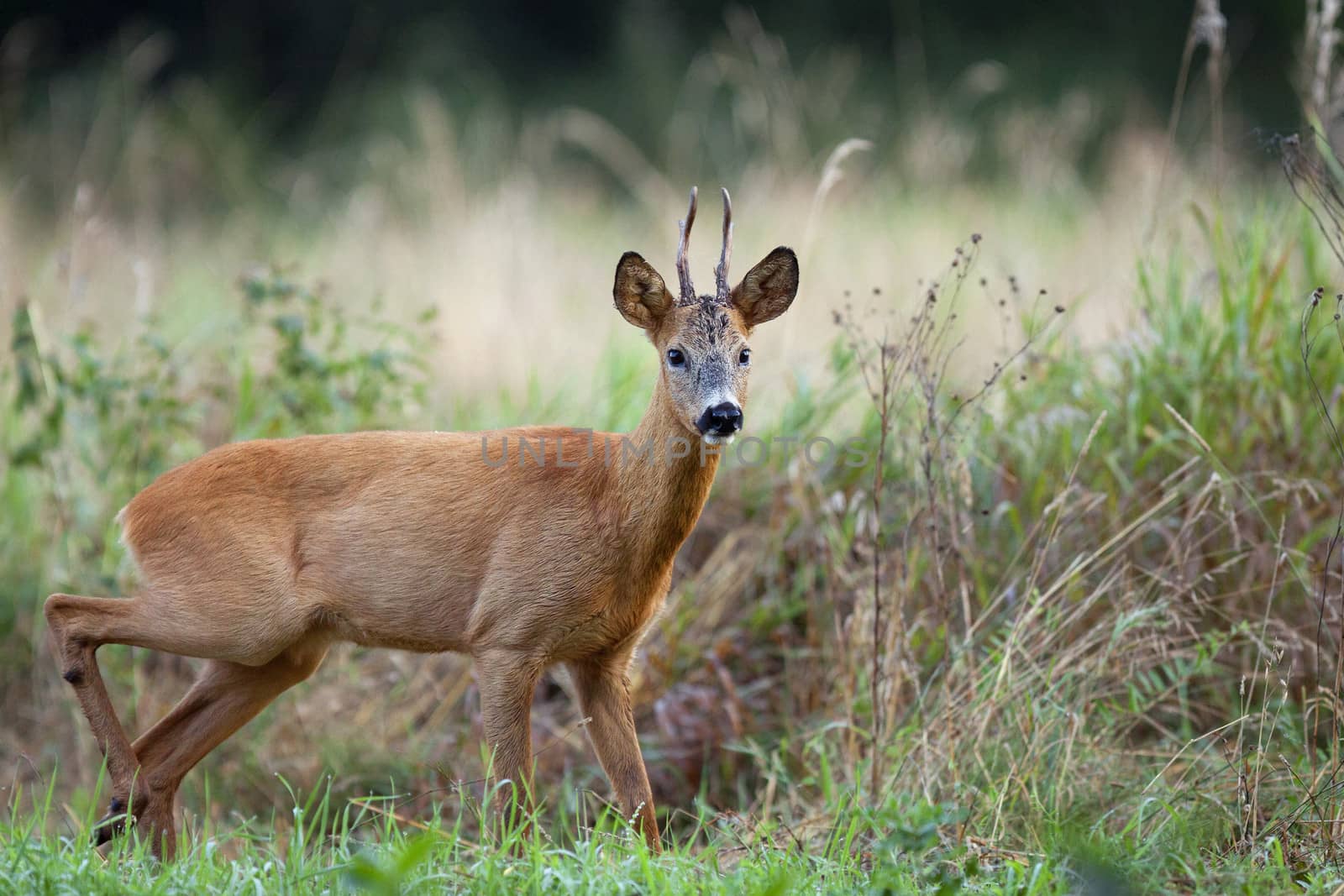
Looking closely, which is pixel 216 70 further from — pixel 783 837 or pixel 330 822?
pixel 783 837

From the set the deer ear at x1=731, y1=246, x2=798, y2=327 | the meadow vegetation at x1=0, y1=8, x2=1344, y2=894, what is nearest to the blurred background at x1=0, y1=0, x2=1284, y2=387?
the meadow vegetation at x1=0, y1=8, x2=1344, y2=894

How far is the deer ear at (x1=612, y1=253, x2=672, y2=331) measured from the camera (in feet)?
13.7

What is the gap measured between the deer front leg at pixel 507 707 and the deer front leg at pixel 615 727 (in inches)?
10.4

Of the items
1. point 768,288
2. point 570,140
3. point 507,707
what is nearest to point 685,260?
point 768,288

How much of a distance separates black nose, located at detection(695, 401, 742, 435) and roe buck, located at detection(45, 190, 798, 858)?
23 centimetres

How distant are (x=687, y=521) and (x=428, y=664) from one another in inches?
92.0

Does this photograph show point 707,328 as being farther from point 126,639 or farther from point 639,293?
point 126,639

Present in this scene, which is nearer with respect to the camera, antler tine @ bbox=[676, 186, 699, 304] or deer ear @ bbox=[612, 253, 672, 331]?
antler tine @ bbox=[676, 186, 699, 304]

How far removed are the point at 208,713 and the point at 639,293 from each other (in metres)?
2.04

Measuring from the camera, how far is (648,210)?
11.7 meters

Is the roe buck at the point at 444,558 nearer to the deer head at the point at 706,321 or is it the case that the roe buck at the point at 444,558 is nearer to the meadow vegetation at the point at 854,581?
the deer head at the point at 706,321

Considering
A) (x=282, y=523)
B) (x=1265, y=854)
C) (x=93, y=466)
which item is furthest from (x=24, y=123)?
(x=1265, y=854)

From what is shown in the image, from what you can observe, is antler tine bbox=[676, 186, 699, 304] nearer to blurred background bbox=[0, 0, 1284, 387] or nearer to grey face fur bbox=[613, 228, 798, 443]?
grey face fur bbox=[613, 228, 798, 443]

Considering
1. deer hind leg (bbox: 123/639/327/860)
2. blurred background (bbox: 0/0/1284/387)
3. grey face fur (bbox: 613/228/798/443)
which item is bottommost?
deer hind leg (bbox: 123/639/327/860)
